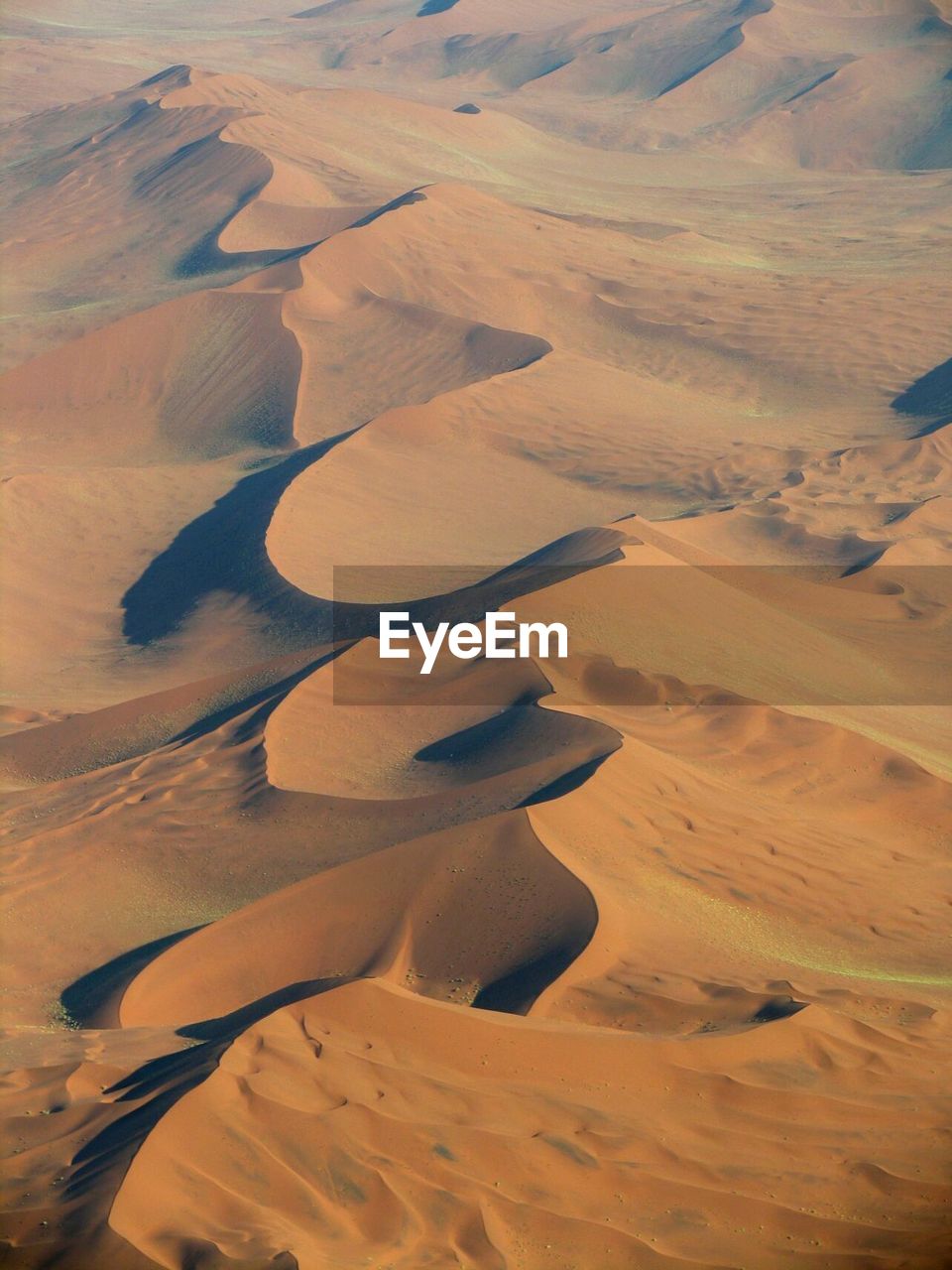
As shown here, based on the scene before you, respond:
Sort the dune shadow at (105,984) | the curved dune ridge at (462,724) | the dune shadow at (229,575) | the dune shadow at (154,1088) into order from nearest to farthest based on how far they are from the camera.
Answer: the dune shadow at (154,1088) < the curved dune ridge at (462,724) < the dune shadow at (105,984) < the dune shadow at (229,575)

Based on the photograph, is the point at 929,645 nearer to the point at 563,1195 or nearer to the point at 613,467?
the point at 613,467

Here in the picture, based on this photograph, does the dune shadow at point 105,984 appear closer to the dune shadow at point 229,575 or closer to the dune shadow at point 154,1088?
the dune shadow at point 154,1088

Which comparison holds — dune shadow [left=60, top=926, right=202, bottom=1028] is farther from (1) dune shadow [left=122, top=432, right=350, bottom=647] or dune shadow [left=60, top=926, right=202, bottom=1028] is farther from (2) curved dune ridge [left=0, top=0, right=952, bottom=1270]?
(1) dune shadow [left=122, top=432, right=350, bottom=647]

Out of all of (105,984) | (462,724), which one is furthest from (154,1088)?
(462,724)

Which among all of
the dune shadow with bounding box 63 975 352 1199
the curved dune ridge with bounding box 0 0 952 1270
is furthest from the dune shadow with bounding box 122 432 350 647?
the dune shadow with bounding box 63 975 352 1199

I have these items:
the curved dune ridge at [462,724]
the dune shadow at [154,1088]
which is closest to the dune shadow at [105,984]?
the curved dune ridge at [462,724]

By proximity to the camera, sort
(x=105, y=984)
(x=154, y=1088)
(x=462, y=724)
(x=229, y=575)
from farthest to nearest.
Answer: (x=229, y=575) < (x=462, y=724) < (x=105, y=984) < (x=154, y=1088)

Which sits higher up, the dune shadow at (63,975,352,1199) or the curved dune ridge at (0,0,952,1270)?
the dune shadow at (63,975,352,1199)


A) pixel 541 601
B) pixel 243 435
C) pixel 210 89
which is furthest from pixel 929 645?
pixel 210 89

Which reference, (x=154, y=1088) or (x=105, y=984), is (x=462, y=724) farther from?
(x=154, y=1088)
